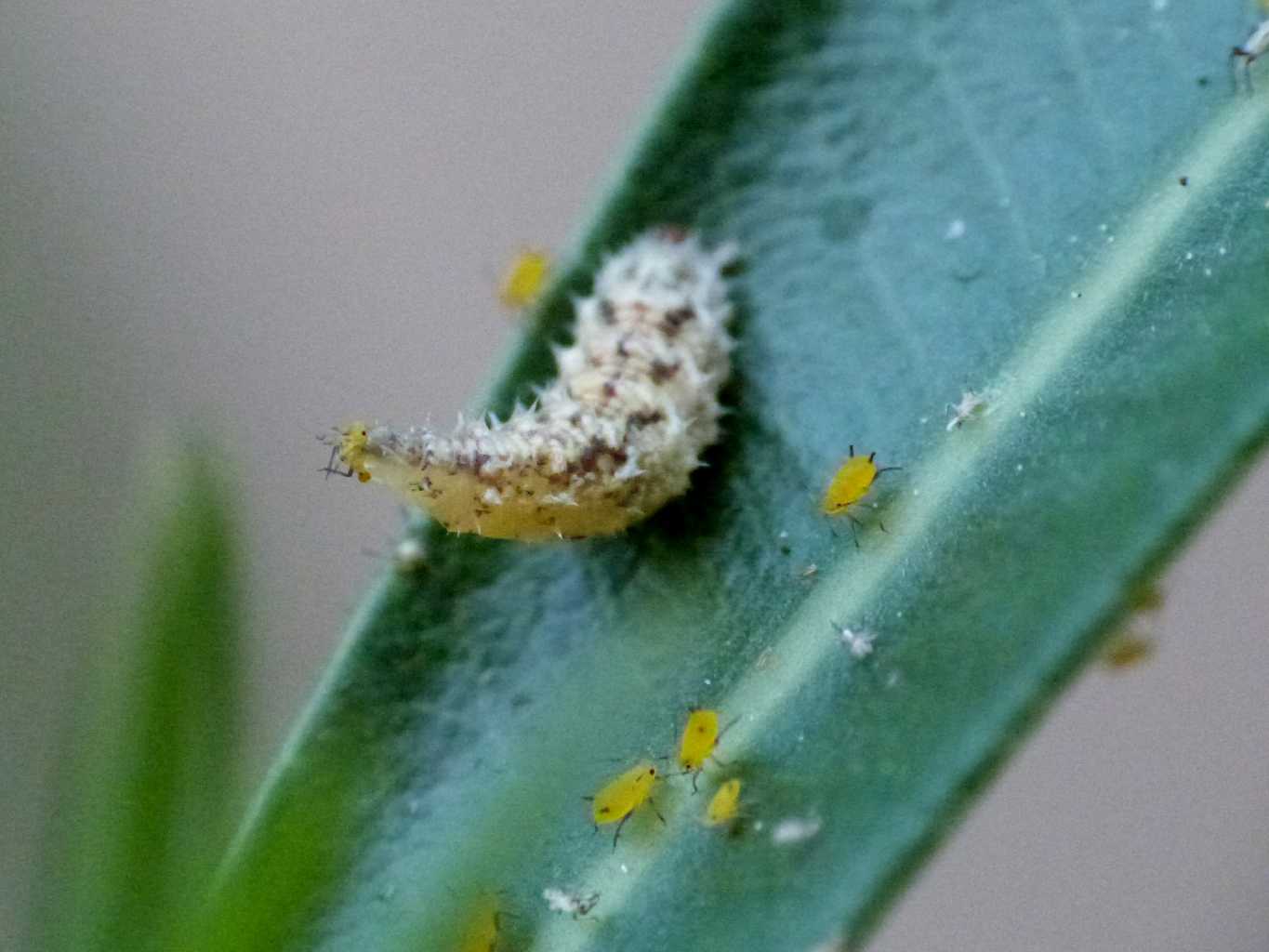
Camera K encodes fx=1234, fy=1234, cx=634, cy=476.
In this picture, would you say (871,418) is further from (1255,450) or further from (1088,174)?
(1255,450)

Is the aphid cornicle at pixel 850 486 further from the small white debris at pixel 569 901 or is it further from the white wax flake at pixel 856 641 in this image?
the small white debris at pixel 569 901

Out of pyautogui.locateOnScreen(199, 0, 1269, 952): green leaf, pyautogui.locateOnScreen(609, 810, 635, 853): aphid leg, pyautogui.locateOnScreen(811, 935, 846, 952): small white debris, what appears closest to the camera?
pyautogui.locateOnScreen(811, 935, 846, 952): small white debris

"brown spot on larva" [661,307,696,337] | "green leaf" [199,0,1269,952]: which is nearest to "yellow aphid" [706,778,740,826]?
"green leaf" [199,0,1269,952]

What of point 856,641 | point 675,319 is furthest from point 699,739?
point 675,319

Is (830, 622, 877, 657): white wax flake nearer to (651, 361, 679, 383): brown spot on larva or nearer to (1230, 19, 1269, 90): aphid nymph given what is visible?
(651, 361, 679, 383): brown spot on larva

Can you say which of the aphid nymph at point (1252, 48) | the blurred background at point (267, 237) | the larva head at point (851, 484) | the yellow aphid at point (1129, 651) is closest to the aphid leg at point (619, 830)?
the larva head at point (851, 484)
